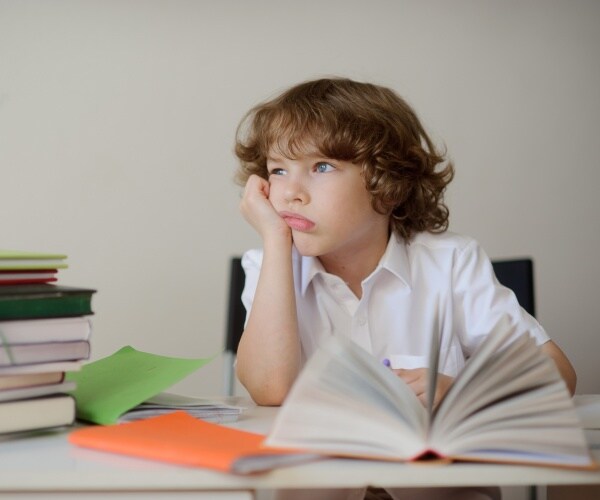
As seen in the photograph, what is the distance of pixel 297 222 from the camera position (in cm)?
131

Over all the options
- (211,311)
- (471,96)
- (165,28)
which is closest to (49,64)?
(165,28)

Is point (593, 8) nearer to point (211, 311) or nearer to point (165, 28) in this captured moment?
point (165, 28)

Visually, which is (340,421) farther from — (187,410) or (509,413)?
(187,410)

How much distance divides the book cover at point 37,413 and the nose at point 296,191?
59cm

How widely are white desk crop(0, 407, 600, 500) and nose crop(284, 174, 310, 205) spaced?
695mm

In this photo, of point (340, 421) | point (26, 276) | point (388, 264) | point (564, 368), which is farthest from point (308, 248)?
point (340, 421)

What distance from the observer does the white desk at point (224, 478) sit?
621 millimetres

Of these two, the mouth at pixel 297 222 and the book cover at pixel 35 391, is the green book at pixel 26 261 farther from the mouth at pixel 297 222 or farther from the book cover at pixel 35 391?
the mouth at pixel 297 222

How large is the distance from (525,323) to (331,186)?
0.38 meters

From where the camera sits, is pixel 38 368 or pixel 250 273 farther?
pixel 250 273

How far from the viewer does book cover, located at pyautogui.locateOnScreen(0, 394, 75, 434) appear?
76cm

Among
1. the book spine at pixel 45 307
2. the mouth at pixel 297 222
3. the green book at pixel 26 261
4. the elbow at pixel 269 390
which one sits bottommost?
the elbow at pixel 269 390

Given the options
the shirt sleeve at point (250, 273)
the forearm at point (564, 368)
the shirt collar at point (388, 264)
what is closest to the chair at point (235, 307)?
the shirt sleeve at point (250, 273)

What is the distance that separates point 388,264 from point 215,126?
111 cm
